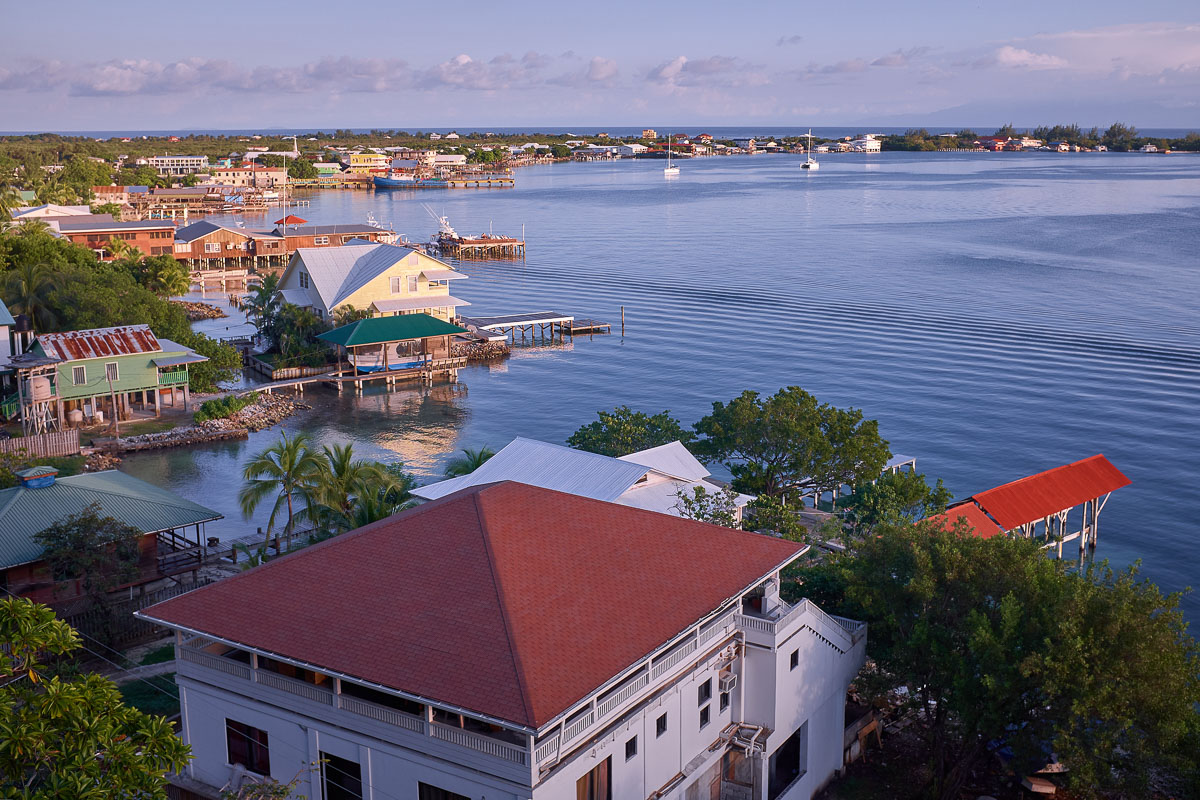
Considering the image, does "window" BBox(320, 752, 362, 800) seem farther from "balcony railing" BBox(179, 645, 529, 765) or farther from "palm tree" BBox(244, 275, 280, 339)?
"palm tree" BBox(244, 275, 280, 339)

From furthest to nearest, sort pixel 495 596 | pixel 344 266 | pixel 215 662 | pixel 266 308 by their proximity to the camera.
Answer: pixel 344 266 < pixel 266 308 < pixel 215 662 < pixel 495 596

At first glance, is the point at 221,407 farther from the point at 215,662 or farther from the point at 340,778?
the point at 340,778

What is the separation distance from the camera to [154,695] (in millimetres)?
27391

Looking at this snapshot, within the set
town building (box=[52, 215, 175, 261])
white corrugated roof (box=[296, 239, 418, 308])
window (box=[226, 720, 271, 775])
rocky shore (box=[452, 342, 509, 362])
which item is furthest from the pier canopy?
window (box=[226, 720, 271, 775])

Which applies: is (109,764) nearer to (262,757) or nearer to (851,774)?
(262,757)

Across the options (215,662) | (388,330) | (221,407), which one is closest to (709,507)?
(215,662)

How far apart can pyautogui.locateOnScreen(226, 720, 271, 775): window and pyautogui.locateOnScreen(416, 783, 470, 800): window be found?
379 centimetres

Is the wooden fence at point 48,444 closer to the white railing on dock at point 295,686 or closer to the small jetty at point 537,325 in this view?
the small jetty at point 537,325

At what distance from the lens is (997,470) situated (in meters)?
50.9

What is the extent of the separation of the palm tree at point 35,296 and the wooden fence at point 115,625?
39.4 metres

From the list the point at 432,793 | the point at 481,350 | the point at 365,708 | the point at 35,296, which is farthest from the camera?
the point at 481,350

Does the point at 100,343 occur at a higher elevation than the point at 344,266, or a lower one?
lower

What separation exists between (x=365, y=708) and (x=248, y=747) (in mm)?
3749

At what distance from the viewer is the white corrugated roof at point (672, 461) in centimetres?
3497
